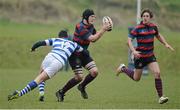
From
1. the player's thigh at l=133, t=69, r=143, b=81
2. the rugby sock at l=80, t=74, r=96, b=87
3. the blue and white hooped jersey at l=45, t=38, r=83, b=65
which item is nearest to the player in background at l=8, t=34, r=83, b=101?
the blue and white hooped jersey at l=45, t=38, r=83, b=65

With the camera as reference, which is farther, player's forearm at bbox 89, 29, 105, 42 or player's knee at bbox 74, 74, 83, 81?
player's knee at bbox 74, 74, 83, 81

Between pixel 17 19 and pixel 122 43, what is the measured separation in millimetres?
12897

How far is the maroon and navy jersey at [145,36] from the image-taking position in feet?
51.5

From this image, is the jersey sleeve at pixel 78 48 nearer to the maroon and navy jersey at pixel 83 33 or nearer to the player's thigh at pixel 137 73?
the maroon and navy jersey at pixel 83 33

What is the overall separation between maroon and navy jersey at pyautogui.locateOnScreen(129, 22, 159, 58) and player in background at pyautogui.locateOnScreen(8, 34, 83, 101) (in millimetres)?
1367

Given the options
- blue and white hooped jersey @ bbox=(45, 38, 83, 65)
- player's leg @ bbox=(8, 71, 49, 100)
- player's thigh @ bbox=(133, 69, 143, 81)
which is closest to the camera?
player's leg @ bbox=(8, 71, 49, 100)

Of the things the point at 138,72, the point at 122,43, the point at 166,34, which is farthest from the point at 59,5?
the point at 138,72

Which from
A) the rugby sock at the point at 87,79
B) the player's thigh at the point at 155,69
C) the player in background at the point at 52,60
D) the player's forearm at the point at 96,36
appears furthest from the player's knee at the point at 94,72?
the player's thigh at the point at 155,69

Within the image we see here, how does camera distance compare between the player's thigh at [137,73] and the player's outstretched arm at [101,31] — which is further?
the player's thigh at [137,73]

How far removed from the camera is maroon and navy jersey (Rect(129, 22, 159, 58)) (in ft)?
51.5

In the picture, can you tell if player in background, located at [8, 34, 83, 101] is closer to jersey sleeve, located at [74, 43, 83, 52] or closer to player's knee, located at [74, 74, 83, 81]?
jersey sleeve, located at [74, 43, 83, 52]

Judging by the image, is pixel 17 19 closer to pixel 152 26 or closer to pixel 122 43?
pixel 122 43

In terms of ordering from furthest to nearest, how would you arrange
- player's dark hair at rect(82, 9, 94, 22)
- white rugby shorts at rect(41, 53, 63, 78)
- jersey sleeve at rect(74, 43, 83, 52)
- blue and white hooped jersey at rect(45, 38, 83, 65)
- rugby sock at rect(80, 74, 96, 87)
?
rugby sock at rect(80, 74, 96, 87)
player's dark hair at rect(82, 9, 94, 22)
jersey sleeve at rect(74, 43, 83, 52)
blue and white hooped jersey at rect(45, 38, 83, 65)
white rugby shorts at rect(41, 53, 63, 78)

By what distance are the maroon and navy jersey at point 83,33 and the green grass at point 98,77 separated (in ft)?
4.14
